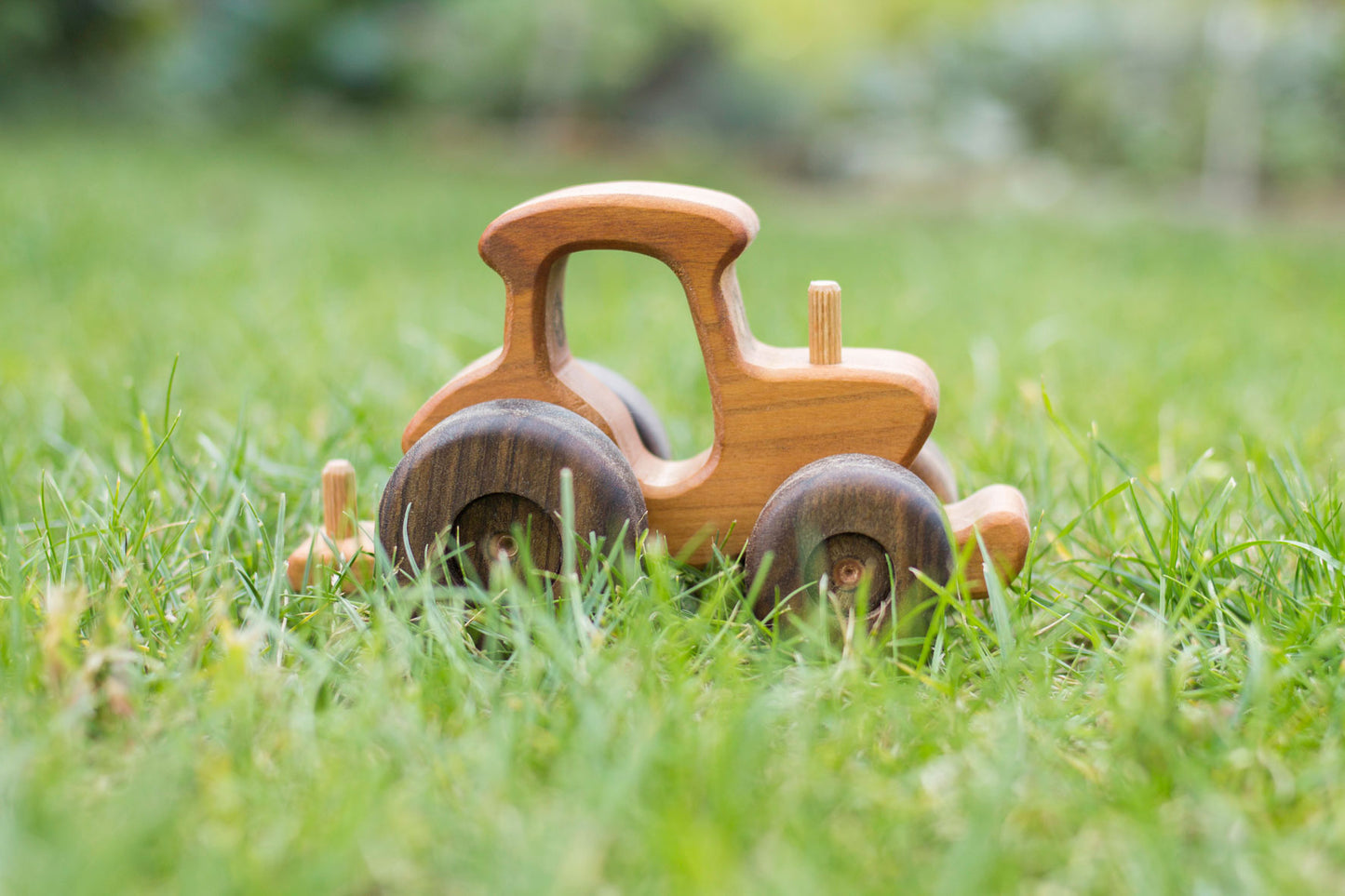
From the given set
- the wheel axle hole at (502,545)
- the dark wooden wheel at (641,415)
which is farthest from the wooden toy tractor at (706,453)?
the dark wooden wheel at (641,415)

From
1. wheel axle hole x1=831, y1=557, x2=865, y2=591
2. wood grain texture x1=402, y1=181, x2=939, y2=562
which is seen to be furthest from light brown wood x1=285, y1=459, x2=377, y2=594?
wheel axle hole x1=831, y1=557, x2=865, y2=591

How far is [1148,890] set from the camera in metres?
0.79

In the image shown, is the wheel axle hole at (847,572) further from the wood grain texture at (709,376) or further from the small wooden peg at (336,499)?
the small wooden peg at (336,499)

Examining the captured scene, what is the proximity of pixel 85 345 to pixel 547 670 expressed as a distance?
78.3 inches

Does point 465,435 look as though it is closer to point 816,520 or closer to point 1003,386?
point 816,520

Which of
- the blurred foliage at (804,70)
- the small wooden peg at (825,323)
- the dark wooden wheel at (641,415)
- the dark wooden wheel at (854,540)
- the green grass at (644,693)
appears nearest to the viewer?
the green grass at (644,693)

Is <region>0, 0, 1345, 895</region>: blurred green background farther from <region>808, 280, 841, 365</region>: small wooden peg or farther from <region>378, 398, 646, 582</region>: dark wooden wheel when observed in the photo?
<region>808, 280, 841, 365</region>: small wooden peg

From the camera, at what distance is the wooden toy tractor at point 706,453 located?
3.88 ft

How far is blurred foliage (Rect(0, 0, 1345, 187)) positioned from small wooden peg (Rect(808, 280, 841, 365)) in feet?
27.9

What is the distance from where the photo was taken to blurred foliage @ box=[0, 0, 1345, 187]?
30.0 ft

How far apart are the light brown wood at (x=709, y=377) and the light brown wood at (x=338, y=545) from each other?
0.12 metres

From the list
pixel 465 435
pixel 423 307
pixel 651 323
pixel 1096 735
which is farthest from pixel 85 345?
pixel 1096 735

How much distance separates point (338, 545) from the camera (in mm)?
1351

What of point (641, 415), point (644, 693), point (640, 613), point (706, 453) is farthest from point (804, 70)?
point (644, 693)
